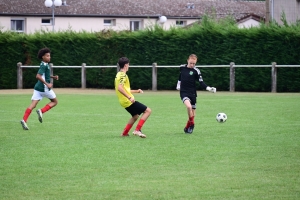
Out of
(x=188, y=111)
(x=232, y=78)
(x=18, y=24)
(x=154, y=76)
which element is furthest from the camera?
(x=18, y=24)

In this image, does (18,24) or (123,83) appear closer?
(123,83)

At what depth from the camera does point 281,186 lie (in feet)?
27.5

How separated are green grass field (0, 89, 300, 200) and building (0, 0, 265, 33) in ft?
131

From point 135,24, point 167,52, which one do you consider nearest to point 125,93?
point 167,52

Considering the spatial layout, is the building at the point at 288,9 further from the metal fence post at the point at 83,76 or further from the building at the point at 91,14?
the metal fence post at the point at 83,76

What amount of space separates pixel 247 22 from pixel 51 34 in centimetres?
2512

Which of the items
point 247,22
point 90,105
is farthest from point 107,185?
point 247,22

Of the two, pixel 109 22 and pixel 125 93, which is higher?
pixel 109 22

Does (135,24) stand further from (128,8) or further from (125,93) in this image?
(125,93)

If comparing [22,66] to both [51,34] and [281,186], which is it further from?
[281,186]

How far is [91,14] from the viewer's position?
194 ft

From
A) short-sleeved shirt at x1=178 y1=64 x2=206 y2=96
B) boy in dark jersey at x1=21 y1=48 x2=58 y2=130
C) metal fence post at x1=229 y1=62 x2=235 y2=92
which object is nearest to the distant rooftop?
metal fence post at x1=229 y1=62 x2=235 y2=92

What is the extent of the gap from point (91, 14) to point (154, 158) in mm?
49357

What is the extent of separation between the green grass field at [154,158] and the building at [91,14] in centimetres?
3998
